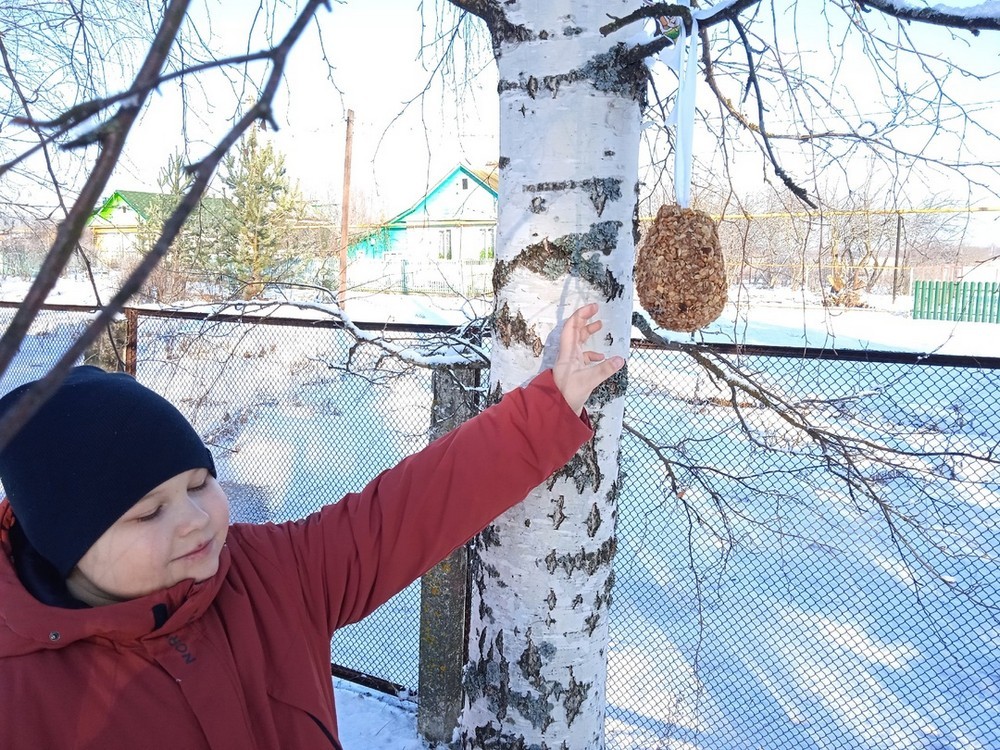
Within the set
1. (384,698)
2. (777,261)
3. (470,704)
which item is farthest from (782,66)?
(384,698)

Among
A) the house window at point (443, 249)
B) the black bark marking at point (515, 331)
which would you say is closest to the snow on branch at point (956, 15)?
the black bark marking at point (515, 331)

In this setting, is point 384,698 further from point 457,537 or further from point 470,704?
point 457,537

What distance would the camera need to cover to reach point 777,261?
3.06m

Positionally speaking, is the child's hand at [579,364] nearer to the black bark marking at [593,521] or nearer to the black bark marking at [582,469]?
the black bark marking at [582,469]

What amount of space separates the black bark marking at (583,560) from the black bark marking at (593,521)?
0.12ft

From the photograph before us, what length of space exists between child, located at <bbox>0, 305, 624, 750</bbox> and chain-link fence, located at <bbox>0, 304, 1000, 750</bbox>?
106 cm

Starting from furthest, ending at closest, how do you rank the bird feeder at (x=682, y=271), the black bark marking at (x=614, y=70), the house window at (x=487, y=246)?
the house window at (x=487, y=246), the bird feeder at (x=682, y=271), the black bark marking at (x=614, y=70)

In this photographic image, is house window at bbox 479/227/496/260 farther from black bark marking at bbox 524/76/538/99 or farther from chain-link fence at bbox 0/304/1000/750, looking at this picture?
black bark marking at bbox 524/76/538/99

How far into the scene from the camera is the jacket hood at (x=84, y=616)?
93cm

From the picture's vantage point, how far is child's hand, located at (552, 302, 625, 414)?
1228 millimetres

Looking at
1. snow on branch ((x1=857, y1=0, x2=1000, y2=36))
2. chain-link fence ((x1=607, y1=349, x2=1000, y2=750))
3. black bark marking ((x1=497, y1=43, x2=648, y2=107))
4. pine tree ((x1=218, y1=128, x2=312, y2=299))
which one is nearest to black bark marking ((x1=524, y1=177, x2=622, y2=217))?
black bark marking ((x1=497, y1=43, x2=648, y2=107))

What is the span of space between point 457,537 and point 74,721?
0.63 meters

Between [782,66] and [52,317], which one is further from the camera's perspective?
[52,317]

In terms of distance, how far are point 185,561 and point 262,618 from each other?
197mm
